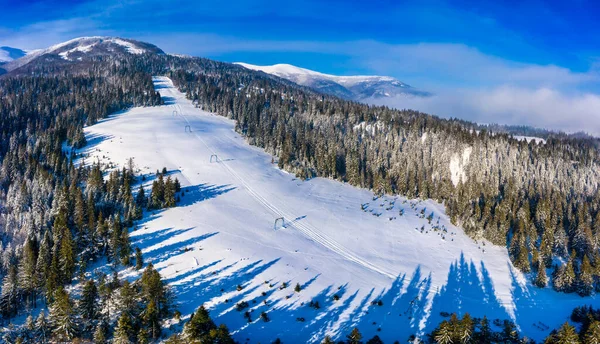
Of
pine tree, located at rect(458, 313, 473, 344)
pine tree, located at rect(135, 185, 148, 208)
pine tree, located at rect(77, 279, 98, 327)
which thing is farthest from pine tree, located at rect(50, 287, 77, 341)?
pine tree, located at rect(458, 313, 473, 344)

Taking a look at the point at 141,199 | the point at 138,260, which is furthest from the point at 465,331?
the point at 141,199

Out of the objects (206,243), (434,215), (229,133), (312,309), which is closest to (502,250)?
(434,215)

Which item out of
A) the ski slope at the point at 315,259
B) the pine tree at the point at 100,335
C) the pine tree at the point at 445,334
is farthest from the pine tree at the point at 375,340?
the pine tree at the point at 100,335

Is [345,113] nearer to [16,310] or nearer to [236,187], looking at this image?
[236,187]

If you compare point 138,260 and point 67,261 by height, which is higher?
point 67,261

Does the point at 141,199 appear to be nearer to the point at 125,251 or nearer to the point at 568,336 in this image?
the point at 125,251

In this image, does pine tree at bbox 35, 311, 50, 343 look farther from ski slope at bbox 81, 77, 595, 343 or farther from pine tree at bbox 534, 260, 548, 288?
pine tree at bbox 534, 260, 548, 288
